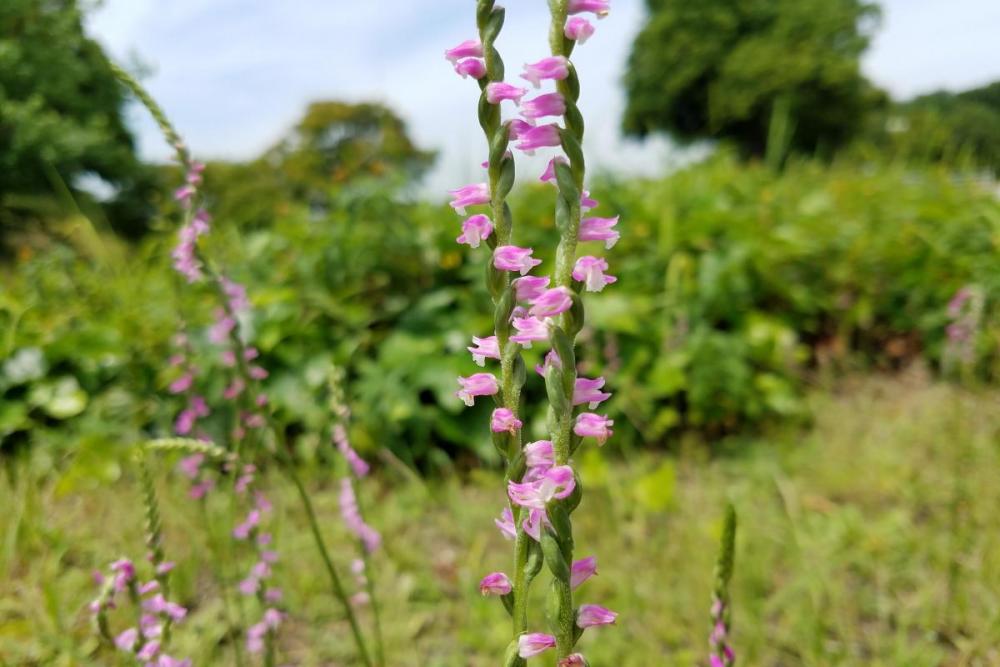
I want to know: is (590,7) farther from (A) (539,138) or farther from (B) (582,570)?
→ (B) (582,570)

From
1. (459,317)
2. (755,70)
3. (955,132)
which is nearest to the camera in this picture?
(459,317)

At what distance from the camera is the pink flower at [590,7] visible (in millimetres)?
663

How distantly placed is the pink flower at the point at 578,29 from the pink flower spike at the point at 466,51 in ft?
0.32

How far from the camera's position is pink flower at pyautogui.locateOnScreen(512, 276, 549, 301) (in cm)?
67

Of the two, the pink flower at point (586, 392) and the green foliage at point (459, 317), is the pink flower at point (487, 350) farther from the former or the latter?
the green foliage at point (459, 317)

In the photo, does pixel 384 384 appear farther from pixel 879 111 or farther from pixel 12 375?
pixel 879 111

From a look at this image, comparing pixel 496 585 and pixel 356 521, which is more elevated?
pixel 496 585

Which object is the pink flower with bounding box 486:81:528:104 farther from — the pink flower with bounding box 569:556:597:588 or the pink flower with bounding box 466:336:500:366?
the pink flower with bounding box 569:556:597:588

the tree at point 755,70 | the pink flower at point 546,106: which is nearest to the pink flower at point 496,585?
the pink flower at point 546,106

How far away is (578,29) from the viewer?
64 centimetres

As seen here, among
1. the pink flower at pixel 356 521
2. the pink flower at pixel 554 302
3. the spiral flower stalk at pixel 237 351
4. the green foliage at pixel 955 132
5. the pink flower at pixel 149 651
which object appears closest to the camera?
the pink flower at pixel 554 302

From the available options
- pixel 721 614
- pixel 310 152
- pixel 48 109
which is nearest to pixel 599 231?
pixel 721 614

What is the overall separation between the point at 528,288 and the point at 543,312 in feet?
0.17

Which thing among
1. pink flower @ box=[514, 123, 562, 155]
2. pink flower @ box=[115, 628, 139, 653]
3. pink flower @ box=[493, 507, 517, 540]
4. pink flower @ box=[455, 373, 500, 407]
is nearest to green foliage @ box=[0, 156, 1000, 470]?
pink flower @ box=[115, 628, 139, 653]
